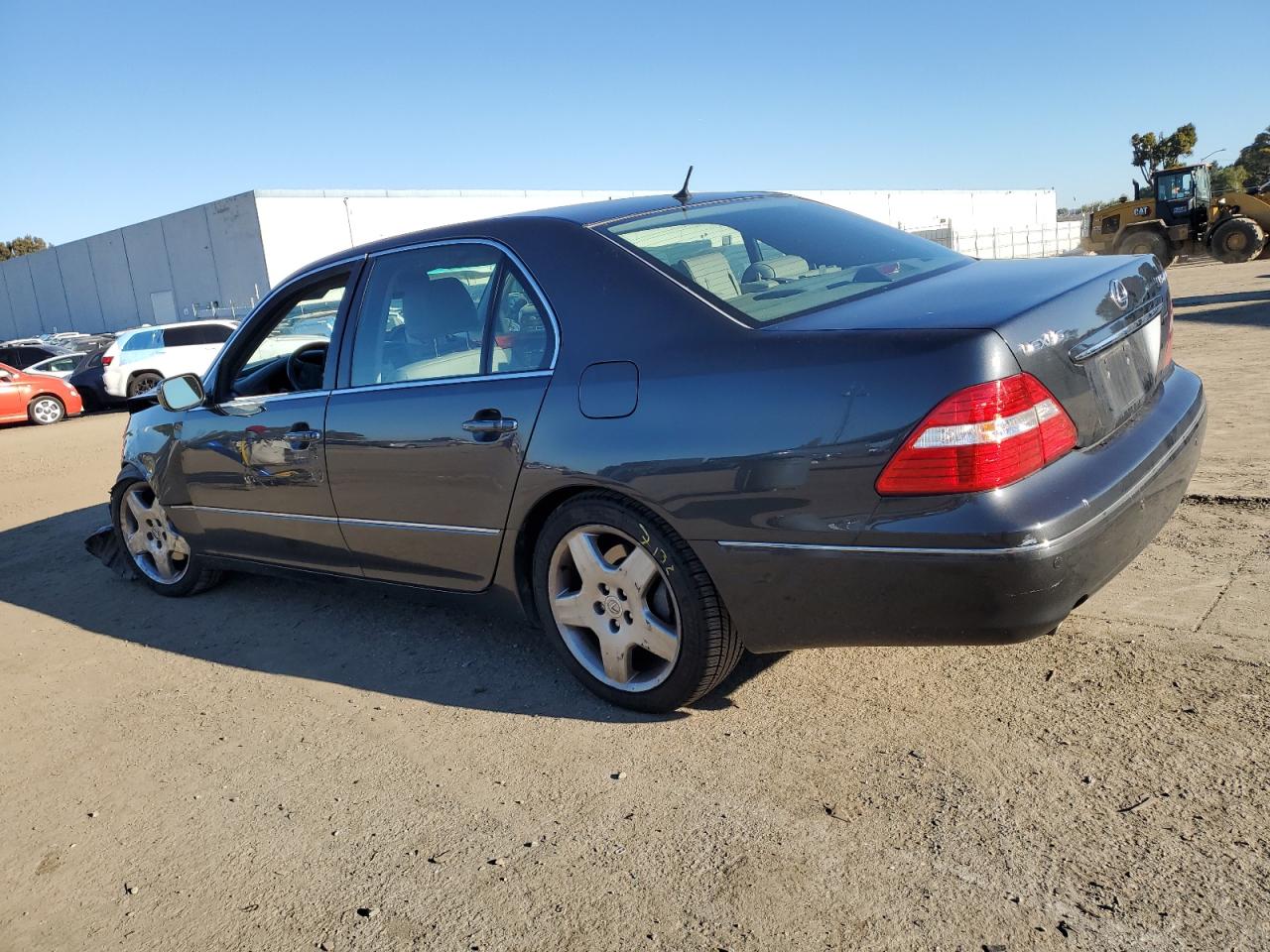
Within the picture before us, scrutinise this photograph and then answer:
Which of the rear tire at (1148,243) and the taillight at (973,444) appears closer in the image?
the taillight at (973,444)

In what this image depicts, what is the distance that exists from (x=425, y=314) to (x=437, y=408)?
0.45 meters

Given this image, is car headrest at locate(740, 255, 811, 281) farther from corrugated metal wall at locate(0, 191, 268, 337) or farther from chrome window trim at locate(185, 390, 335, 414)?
corrugated metal wall at locate(0, 191, 268, 337)

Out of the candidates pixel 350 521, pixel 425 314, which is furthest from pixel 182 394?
pixel 425 314

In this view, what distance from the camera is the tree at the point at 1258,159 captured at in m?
59.0

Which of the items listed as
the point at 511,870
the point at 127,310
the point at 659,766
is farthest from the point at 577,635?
the point at 127,310

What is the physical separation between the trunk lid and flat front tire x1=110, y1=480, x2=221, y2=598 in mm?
3702

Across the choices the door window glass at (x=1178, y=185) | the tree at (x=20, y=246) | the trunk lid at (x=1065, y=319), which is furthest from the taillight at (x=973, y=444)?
the tree at (x=20, y=246)

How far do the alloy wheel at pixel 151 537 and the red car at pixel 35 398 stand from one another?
14662 millimetres

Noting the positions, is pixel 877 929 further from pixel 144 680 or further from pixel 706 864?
pixel 144 680

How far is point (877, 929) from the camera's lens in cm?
225

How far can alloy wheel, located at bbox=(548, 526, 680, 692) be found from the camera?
128 inches

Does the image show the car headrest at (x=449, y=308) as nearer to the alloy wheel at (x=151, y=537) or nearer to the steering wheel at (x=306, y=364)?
the steering wheel at (x=306, y=364)

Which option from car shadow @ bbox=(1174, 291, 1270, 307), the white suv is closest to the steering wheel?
car shadow @ bbox=(1174, 291, 1270, 307)

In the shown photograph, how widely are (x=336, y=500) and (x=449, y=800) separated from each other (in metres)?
1.52
